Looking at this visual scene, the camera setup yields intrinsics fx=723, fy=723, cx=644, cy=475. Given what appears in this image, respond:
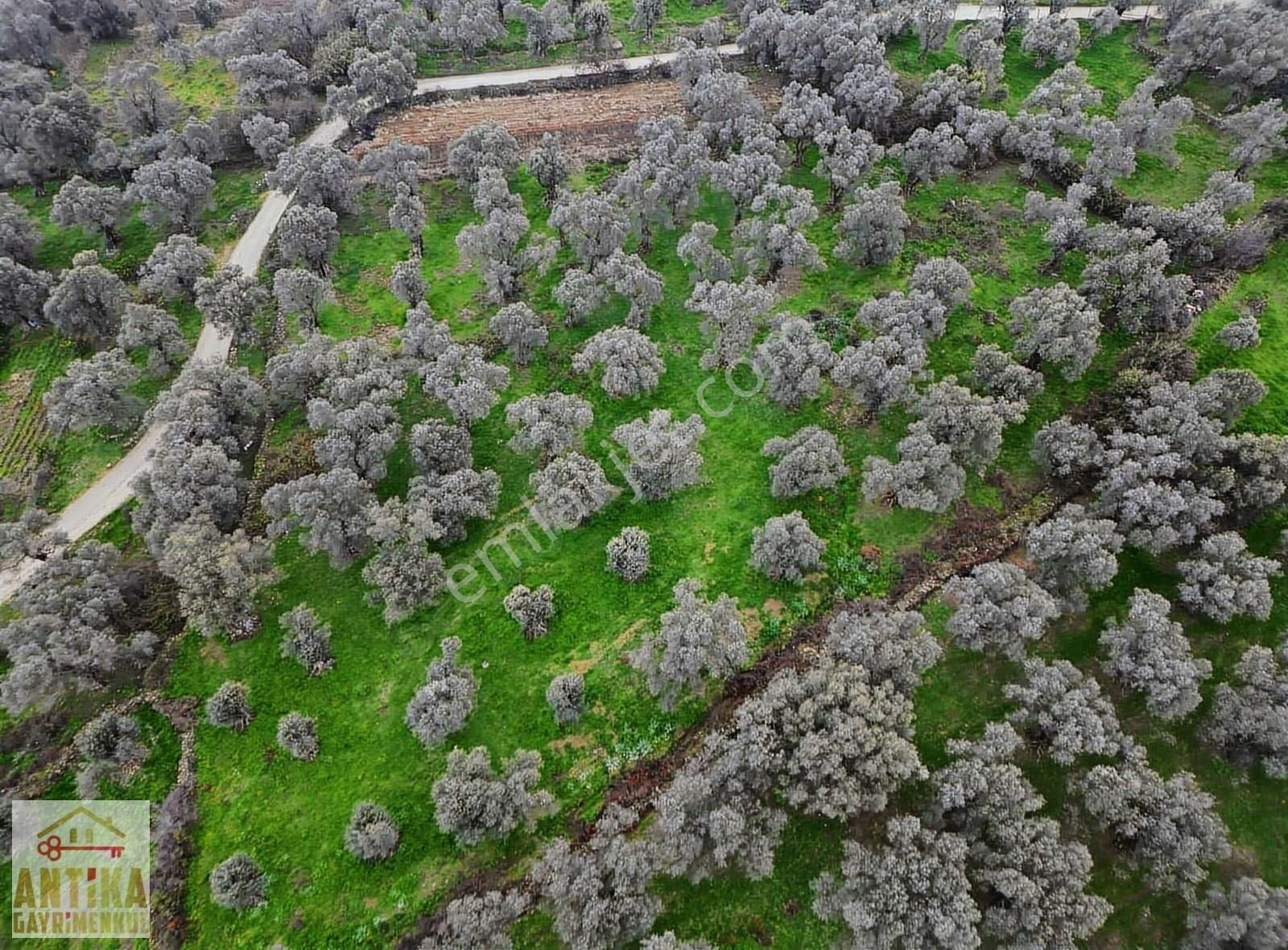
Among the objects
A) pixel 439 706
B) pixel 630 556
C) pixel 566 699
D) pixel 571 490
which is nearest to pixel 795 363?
pixel 630 556

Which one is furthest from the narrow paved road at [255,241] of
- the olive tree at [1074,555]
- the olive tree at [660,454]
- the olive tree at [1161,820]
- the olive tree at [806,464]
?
the olive tree at [1161,820]

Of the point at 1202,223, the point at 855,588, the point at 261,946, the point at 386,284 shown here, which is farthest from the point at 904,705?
the point at 386,284

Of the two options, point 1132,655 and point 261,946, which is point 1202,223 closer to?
point 1132,655

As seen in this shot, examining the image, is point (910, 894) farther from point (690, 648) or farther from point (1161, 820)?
point (690, 648)

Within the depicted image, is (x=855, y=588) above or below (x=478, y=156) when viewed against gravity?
below

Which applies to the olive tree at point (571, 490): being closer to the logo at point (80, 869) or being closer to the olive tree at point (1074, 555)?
the olive tree at point (1074, 555)

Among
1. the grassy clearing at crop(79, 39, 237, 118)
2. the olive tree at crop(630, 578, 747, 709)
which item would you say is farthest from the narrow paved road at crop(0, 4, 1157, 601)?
the olive tree at crop(630, 578, 747, 709)
